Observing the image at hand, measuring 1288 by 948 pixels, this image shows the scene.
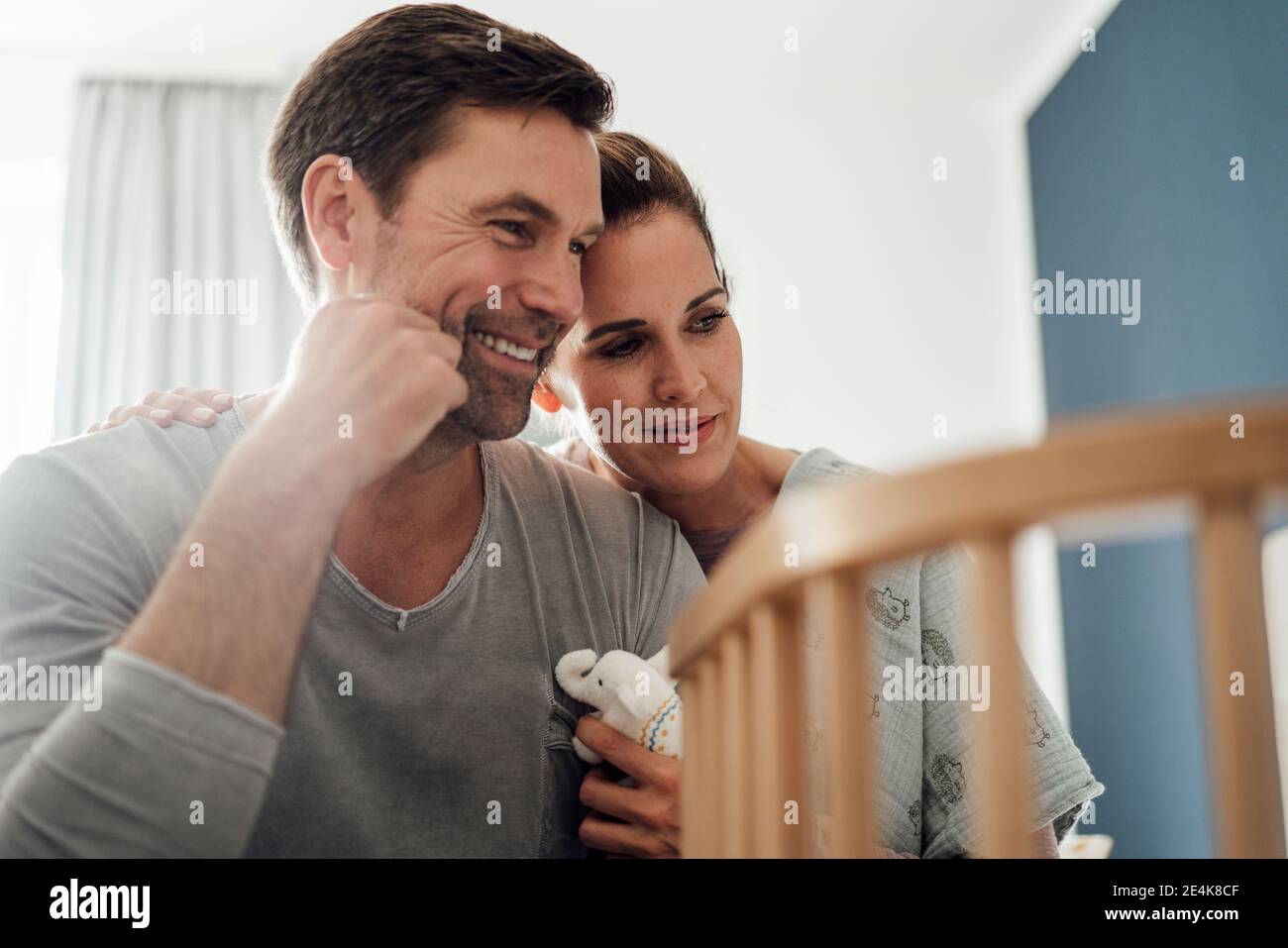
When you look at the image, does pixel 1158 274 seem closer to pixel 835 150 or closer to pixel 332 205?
pixel 835 150

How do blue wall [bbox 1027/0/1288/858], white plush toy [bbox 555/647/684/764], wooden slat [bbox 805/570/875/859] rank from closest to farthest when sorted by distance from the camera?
wooden slat [bbox 805/570/875/859] → white plush toy [bbox 555/647/684/764] → blue wall [bbox 1027/0/1288/858]

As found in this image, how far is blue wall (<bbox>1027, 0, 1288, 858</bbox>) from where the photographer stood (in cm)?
213

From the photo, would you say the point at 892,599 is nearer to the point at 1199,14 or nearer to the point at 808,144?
the point at 1199,14

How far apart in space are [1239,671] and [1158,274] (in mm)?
2419

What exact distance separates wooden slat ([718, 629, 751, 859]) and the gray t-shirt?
312mm

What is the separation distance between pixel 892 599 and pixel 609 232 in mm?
561

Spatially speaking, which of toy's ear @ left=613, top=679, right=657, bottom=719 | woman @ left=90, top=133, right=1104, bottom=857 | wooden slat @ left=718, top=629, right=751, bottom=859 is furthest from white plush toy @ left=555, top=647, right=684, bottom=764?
wooden slat @ left=718, top=629, right=751, bottom=859

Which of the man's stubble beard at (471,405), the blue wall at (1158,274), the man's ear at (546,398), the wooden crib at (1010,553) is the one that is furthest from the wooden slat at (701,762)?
the blue wall at (1158,274)

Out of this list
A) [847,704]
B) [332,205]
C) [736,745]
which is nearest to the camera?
[847,704]

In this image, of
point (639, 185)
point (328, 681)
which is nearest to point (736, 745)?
point (328, 681)

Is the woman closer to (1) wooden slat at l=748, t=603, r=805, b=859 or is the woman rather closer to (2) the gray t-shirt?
(2) the gray t-shirt

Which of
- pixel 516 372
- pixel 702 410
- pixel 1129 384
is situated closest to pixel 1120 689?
pixel 1129 384

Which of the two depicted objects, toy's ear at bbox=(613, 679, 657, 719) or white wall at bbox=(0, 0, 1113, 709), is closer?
toy's ear at bbox=(613, 679, 657, 719)

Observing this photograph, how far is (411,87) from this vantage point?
1219 mm
